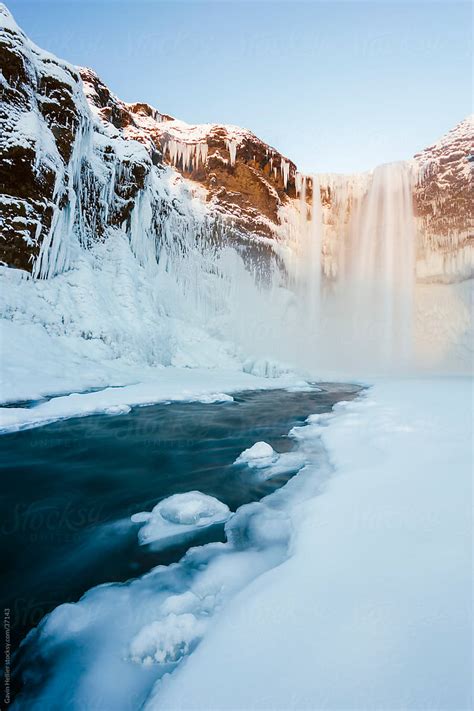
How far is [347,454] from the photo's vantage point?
153 inches

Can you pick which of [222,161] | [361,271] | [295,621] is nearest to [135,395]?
[295,621]

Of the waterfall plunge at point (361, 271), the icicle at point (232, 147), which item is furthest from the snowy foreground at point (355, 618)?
the icicle at point (232, 147)

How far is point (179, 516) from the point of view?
9.09 ft

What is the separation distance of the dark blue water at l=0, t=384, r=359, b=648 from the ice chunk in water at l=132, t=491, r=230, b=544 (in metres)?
0.12

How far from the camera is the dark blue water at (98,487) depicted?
2.12 m

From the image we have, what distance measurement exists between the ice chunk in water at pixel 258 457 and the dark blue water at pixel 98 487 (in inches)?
8.3

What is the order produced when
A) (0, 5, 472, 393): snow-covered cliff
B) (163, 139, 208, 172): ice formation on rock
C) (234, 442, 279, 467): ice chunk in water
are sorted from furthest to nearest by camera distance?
(163, 139, 208, 172): ice formation on rock < (0, 5, 472, 393): snow-covered cliff < (234, 442, 279, 467): ice chunk in water

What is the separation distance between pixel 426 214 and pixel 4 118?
26.1 m

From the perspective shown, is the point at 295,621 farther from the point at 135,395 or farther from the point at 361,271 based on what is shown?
the point at 361,271

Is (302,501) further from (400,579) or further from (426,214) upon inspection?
(426,214)

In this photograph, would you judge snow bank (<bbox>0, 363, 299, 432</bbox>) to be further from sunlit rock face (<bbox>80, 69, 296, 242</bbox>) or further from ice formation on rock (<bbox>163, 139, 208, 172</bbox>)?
ice formation on rock (<bbox>163, 139, 208, 172</bbox>)

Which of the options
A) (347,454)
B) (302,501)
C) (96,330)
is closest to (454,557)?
(302,501)

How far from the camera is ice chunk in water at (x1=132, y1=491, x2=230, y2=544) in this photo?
103 inches

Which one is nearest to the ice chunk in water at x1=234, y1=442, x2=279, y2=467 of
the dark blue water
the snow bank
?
the dark blue water
